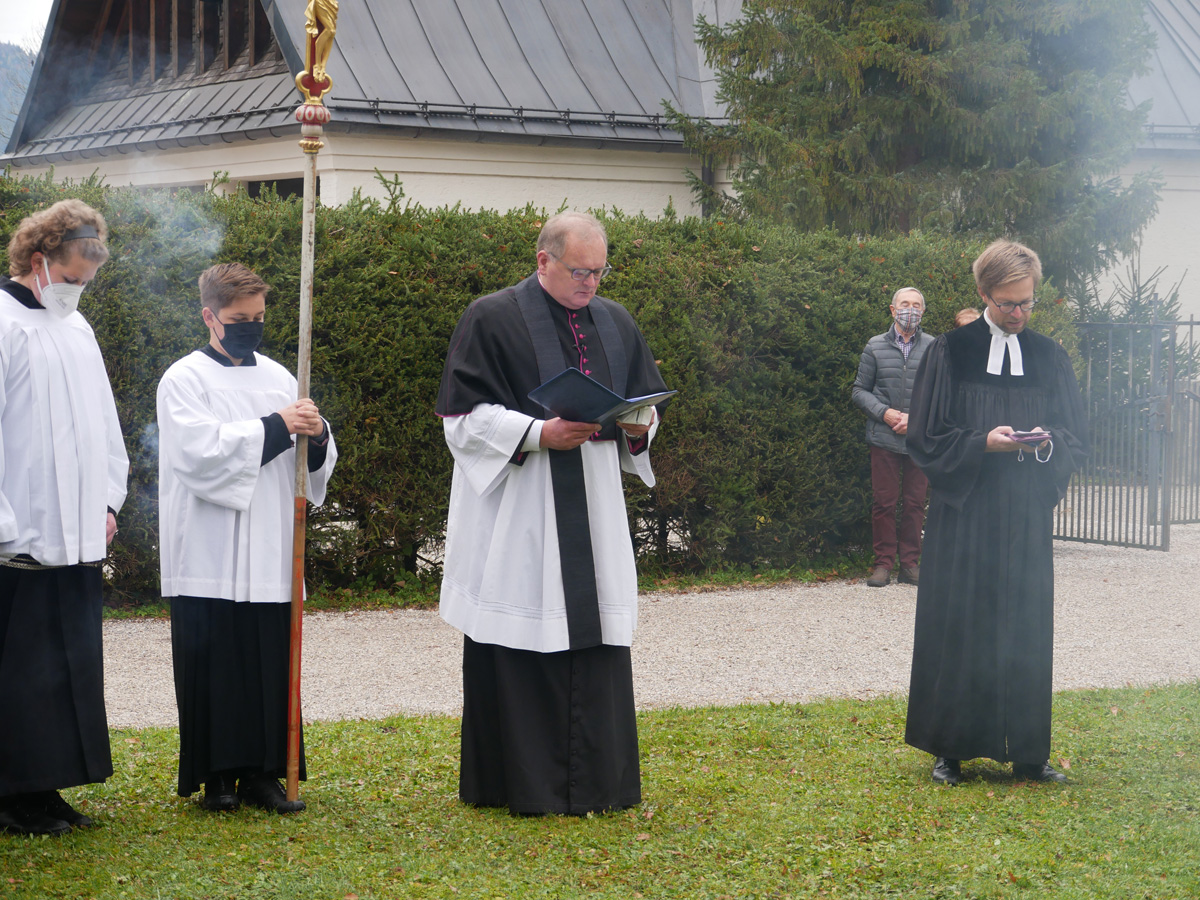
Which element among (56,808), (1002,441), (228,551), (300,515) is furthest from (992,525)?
(56,808)

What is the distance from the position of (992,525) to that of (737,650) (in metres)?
2.99

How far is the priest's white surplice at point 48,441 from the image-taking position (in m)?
4.52

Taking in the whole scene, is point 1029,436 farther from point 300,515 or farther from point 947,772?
point 300,515

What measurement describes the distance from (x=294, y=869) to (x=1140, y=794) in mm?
3285

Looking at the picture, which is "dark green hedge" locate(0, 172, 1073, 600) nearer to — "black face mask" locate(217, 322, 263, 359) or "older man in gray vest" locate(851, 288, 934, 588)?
"older man in gray vest" locate(851, 288, 934, 588)

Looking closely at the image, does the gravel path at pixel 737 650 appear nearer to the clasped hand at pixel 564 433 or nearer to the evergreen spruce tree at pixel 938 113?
the clasped hand at pixel 564 433

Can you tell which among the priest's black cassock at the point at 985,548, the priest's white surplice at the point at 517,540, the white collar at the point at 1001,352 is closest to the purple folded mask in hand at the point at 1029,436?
the priest's black cassock at the point at 985,548

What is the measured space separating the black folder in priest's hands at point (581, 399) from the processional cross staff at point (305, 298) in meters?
0.90

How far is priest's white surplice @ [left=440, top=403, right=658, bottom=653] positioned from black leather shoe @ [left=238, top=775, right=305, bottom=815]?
0.90 meters

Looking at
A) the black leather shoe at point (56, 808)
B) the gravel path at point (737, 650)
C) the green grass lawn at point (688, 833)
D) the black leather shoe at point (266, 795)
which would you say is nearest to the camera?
the green grass lawn at point (688, 833)

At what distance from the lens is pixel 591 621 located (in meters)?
4.89

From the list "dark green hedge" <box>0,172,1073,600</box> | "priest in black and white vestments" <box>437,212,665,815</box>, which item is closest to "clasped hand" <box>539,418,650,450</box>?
"priest in black and white vestments" <box>437,212,665,815</box>

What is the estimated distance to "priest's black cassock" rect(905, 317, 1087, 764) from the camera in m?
5.31

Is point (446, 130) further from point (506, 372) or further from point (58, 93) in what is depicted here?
point (506, 372)
